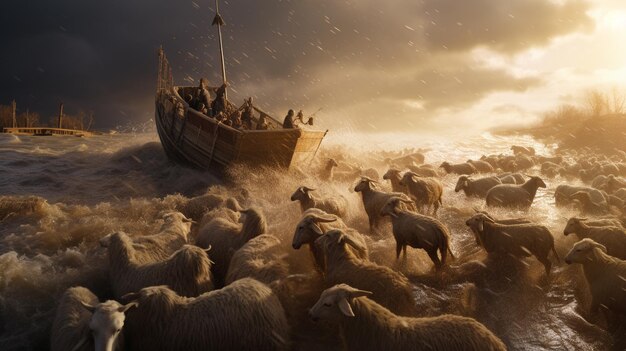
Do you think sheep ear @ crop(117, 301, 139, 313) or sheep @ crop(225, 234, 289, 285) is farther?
sheep @ crop(225, 234, 289, 285)

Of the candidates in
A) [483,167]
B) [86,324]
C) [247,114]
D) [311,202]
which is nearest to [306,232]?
[311,202]

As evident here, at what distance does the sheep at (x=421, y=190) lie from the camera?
1058cm

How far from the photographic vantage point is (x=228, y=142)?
45.3 feet

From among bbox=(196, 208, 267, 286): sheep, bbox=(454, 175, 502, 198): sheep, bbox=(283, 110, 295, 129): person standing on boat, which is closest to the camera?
bbox=(196, 208, 267, 286): sheep

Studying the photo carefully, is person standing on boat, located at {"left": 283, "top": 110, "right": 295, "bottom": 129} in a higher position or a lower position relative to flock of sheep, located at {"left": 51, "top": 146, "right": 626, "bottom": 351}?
higher

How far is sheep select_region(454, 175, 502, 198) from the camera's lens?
13.0 meters

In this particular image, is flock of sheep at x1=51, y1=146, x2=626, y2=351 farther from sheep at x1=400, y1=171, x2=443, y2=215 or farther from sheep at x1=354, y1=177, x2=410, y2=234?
sheep at x1=400, y1=171, x2=443, y2=215

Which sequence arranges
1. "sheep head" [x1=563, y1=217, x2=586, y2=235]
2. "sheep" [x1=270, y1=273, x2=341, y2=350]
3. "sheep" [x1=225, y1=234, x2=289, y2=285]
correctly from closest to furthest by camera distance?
"sheep" [x1=270, y1=273, x2=341, y2=350], "sheep" [x1=225, y1=234, x2=289, y2=285], "sheep head" [x1=563, y1=217, x2=586, y2=235]

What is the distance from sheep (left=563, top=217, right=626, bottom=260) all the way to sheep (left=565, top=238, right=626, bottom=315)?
1199 millimetres

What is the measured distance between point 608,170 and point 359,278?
63.1 ft

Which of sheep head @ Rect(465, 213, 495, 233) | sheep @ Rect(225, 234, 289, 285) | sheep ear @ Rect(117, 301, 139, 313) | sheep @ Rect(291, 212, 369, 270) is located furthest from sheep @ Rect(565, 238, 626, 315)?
sheep ear @ Rect(117, 301, 139, 313)

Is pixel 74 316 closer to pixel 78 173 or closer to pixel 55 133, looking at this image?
pixel 78 173

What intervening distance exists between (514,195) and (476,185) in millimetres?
2417

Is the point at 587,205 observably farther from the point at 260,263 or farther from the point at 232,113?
the point at 232,113
